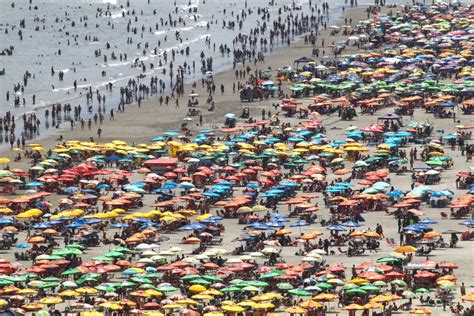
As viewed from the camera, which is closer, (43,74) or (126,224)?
(126,224)

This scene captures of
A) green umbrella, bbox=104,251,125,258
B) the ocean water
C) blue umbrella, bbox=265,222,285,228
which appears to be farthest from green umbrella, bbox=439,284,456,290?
the ocean water

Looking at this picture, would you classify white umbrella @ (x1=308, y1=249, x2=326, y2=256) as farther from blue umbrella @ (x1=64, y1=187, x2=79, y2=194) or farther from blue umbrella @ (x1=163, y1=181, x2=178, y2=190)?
blue umbrella @ (x1=64, y1=187, x2=79, y2=194)

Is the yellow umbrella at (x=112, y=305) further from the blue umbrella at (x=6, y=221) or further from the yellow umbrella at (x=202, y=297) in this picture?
the blue umbrella at (x=6, y=221)

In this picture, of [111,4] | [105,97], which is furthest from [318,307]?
[111,4]

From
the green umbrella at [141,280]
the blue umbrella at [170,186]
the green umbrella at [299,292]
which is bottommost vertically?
the blue umbrella at [170,186]

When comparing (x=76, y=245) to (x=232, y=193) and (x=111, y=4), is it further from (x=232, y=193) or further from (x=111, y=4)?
(x=111, y=4)

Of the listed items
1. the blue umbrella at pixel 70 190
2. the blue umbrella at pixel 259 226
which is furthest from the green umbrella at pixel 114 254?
the blue umbrella at pixel 70 190
